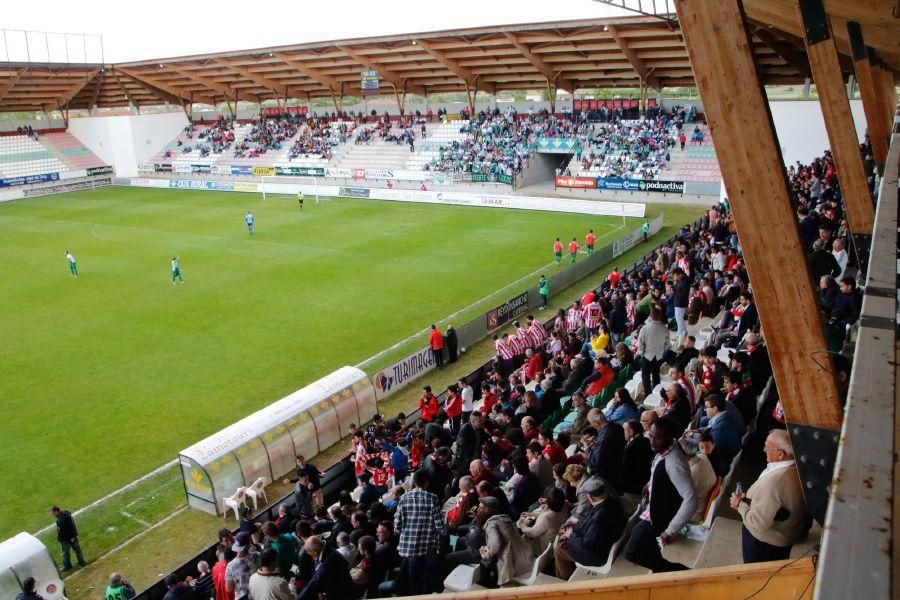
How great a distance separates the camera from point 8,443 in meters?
14.5

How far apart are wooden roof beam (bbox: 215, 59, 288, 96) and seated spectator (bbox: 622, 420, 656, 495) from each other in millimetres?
51280

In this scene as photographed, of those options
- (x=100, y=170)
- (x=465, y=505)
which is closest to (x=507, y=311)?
(x=465, y=505)

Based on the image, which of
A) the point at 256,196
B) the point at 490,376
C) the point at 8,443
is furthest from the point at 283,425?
the point at 256,196

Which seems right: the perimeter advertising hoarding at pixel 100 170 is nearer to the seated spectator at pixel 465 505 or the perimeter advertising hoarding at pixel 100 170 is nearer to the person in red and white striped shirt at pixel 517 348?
the person in red and white striped shirt at pixel 517 348

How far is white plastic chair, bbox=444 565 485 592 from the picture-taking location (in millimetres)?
6031

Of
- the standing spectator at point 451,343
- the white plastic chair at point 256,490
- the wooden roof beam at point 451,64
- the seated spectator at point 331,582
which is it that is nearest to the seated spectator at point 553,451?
the seated spectator at point 331,582

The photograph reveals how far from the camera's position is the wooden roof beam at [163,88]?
189 feet

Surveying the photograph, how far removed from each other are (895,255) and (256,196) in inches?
1877

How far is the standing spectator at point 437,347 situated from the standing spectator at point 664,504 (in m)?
11.8

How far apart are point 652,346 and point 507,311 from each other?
9897 mm

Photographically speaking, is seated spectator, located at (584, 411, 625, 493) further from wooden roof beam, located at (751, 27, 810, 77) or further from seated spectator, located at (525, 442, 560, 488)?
wooden roof beam, located at (751, 27, 810, 77)

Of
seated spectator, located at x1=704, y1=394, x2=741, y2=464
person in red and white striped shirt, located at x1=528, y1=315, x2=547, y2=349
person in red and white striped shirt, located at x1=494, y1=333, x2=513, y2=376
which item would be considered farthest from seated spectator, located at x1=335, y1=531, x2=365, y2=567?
person in red and white striped shirt, located at x1=528, y1=315, x2=547, y2=349

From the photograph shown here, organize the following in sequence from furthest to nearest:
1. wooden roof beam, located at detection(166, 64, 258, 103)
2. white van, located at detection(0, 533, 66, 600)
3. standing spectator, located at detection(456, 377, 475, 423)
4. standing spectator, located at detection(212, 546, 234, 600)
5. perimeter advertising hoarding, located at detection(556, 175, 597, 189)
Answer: wooden roof beam, located at detection(166, 64, 258, 103), perimeter advertising hoarding, located at detection(556, 175, 597, 189), standing spectator, located at detection(456, 377, 475, 423), white van, located at detection(0, 533, 66, 600), standing spectator, located at detection(212, 546, 234, 600)

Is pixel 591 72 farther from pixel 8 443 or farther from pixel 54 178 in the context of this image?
pixel 54 178
